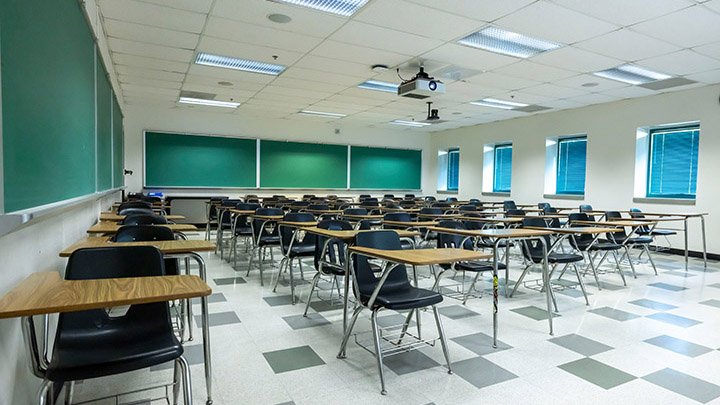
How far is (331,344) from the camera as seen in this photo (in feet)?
9.82

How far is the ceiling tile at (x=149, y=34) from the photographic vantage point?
4949 mm

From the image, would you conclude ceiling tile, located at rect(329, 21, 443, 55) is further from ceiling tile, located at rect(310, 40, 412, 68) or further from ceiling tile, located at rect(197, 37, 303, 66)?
ceiling tile, located at rect(197, 37, 303, 66)

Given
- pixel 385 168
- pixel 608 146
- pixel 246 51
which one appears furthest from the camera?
pixel 385 168

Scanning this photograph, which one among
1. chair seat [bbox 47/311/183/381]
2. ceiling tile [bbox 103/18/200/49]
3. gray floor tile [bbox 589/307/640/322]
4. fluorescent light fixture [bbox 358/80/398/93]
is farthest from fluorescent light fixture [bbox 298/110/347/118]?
chair seat [bbox 47/311/183/381]

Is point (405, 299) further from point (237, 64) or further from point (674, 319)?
point (237, 64)

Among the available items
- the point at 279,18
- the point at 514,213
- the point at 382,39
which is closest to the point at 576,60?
the point at 514,213

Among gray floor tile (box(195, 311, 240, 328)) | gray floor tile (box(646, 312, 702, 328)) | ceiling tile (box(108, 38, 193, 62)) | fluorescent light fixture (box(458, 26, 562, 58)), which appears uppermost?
fluorescent light fixture (box(458, 26, 562, 58))

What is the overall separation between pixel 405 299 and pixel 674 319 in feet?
9.67

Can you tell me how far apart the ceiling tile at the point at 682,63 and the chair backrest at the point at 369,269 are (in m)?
5.34

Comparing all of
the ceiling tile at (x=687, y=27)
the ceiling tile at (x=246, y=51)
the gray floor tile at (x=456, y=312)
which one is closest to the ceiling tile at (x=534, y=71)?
the ceiling tile at (x=687, y=27)

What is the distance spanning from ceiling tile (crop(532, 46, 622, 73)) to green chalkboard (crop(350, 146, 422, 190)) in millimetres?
7343

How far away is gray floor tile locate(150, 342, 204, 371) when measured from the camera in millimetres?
2580

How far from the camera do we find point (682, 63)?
5.98 m

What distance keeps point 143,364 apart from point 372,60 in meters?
5.39
